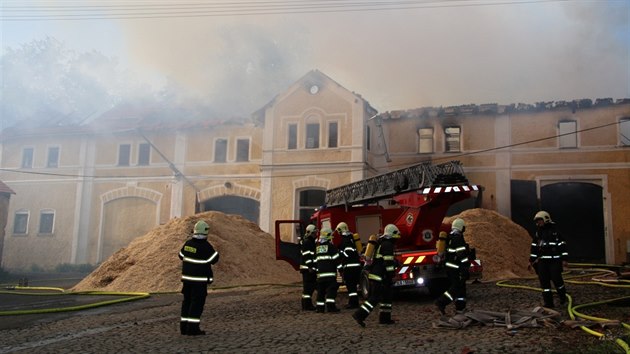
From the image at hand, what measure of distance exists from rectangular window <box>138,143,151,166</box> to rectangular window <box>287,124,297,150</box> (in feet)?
25.4

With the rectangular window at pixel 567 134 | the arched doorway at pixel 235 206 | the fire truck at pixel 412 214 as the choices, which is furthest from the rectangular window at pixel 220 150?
the rectangular window at pixel 567 134

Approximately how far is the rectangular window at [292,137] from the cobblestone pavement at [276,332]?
12.8m

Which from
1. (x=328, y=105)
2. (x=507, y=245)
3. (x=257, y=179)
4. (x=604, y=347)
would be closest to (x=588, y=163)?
(x=507, y=245)

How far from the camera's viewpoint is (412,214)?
34.7 feet

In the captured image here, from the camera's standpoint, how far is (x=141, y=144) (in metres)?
26.2

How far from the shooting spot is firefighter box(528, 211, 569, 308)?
8594 mm

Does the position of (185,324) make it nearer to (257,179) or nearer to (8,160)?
(257,179)

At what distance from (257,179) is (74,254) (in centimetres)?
1035

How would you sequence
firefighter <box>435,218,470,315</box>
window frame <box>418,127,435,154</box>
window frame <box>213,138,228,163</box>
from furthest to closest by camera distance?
window frame <box>213,138,228,163</box> → window frame <box>418,127,435,154</box> → firefighter <box>435,218,470,315</box>

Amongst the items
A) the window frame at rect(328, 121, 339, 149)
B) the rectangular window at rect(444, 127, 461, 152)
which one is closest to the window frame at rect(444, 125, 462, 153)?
the rectangular window at rect(444, 127, 461, 152)

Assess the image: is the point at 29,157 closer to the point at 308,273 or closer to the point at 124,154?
the point at 124,154

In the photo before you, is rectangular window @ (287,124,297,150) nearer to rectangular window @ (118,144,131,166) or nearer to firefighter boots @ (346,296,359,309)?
rectangular window @ (118,144,131,166)

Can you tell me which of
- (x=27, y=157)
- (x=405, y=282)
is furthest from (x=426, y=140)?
(x=27, y=157)

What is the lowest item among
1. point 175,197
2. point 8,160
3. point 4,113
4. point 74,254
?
point 74,254
